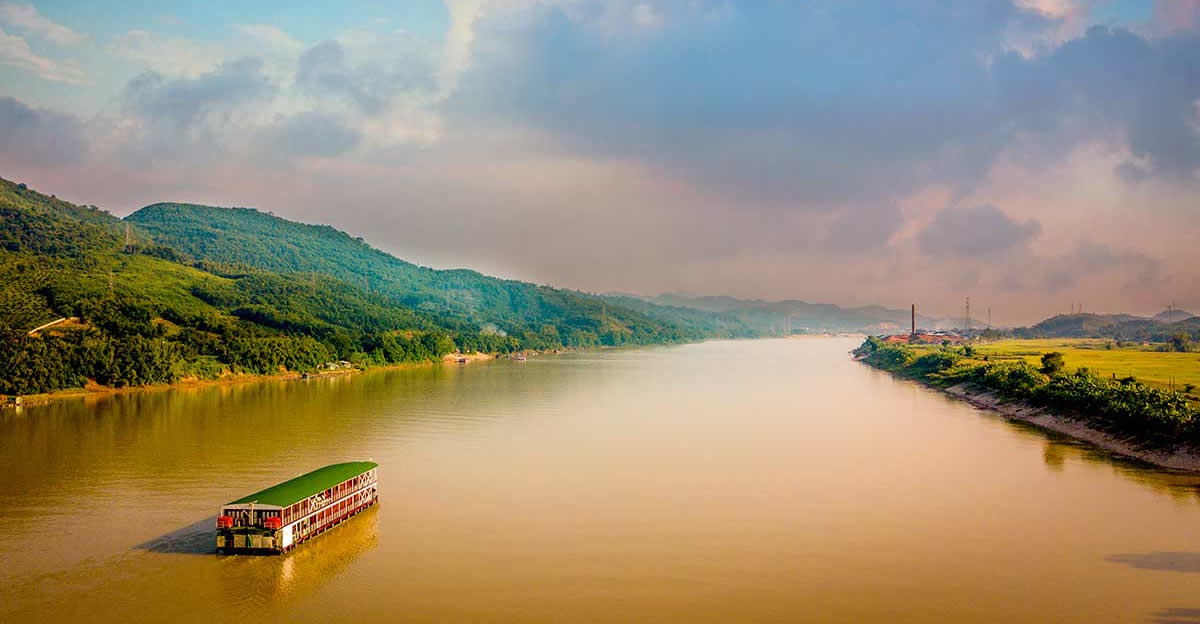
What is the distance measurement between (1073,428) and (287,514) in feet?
101

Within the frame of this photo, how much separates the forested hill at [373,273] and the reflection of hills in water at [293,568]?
116 metres

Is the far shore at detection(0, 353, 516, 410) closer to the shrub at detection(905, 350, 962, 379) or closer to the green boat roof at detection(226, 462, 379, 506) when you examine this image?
the green boat roof at detection(226, 462, 379, 506)

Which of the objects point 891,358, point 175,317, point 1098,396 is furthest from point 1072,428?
point 175,317

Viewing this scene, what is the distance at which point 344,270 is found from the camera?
175 meters

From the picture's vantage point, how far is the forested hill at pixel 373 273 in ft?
495

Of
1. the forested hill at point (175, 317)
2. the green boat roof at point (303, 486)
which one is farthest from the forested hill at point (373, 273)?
the green boat roof at point (303, 486)

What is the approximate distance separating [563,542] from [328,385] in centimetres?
3858

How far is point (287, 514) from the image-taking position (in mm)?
14992

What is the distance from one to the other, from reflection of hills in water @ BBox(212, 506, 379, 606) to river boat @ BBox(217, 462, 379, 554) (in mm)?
210

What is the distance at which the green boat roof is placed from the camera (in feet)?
49.7

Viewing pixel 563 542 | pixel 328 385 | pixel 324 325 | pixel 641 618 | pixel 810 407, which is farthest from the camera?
pixel 324 325

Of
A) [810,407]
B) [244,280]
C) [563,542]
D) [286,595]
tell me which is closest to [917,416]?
[810,407]

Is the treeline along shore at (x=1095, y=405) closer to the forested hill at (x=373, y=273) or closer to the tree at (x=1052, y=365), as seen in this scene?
the tree at (x=1052, y=365)

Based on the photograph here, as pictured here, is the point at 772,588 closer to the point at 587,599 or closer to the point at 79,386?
the point at 587,599
